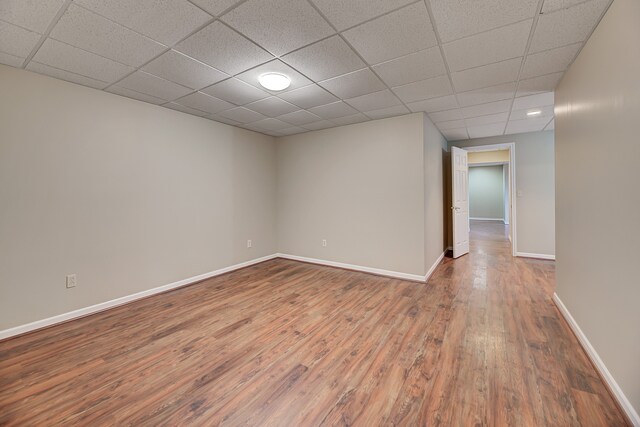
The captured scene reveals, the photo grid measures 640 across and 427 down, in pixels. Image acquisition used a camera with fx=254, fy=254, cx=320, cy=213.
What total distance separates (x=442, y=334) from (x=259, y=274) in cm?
284

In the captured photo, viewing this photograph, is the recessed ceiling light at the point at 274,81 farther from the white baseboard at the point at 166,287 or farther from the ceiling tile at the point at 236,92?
the white baseboard at the point at 166,287

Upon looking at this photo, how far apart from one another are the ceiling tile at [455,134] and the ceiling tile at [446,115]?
2.65ft

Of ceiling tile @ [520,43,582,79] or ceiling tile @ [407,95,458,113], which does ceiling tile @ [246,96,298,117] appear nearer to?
ceiling tile @ [407,95,458,113]

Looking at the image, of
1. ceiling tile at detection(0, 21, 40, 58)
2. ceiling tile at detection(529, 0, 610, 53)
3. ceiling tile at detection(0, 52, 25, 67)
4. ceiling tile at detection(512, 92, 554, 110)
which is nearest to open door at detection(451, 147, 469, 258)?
ceiling tile at detection(512, 92, 554, 110)

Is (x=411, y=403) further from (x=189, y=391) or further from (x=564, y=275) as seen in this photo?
(x=564, y=275)

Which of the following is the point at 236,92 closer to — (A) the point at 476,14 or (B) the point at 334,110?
(B) the point at 334,110

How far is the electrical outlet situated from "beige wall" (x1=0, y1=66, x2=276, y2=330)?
0.04 meters

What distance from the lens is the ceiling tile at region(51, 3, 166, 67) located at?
1.75m

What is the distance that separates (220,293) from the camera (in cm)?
339

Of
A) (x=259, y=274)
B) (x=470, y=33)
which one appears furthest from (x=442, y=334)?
(x=259, y=274)

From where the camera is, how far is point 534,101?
3291 mm

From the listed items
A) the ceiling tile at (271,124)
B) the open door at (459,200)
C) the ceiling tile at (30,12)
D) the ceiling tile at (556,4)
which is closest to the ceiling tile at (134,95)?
the ceiling tile at (30,12)

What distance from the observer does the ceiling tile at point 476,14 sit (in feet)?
5.31

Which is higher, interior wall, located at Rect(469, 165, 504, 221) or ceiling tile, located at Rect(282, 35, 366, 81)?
ceiling tile, located at Rect(282, 35, 366, 81)
